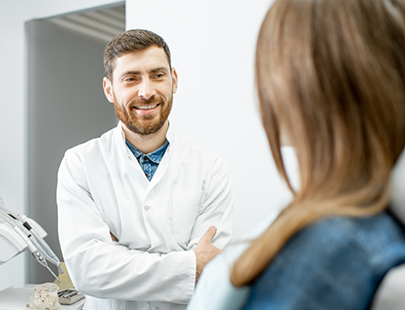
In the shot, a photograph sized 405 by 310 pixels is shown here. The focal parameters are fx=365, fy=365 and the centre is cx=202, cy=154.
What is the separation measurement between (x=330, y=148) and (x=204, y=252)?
0.94 meters

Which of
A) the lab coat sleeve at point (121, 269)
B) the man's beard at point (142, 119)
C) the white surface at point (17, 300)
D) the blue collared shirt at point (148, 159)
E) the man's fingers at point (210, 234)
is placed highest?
the man's beard at point (142, 119)

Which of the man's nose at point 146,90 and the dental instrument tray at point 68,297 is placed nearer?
the man's nose at point 146,90

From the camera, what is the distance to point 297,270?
40 centimetres

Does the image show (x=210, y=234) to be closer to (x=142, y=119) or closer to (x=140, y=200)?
(x=140, y=200)

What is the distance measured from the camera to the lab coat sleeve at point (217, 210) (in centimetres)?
146

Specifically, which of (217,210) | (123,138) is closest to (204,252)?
(217,210)

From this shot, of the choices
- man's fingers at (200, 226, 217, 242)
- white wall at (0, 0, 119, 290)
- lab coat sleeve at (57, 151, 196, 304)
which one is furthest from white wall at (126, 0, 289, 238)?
white wall at (0, 0, 119, 290)

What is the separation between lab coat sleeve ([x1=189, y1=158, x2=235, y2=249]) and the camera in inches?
57.4

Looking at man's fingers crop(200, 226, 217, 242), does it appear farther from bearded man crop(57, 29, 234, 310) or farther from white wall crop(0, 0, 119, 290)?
white wall crop(0, 0, 119, 290)

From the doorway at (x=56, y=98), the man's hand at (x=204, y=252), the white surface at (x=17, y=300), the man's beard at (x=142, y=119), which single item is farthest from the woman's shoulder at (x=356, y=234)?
the doorway at (x=56, y=98)

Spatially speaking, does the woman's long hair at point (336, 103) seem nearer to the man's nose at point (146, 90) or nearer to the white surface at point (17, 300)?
the man's nose at point (146, 90)

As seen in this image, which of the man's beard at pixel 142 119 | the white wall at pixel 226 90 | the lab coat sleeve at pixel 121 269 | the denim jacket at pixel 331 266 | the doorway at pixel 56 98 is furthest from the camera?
the doorway at pixel 56 98

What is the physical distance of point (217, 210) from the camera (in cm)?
152

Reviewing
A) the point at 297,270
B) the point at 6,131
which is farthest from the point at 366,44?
the point at 6,131
